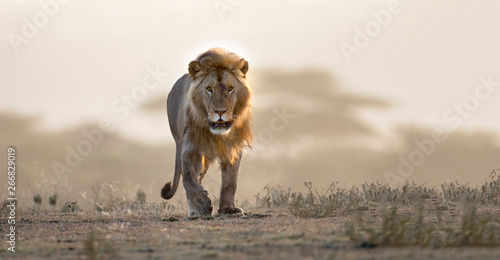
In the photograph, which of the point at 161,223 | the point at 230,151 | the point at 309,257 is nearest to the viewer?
the point at 309,257

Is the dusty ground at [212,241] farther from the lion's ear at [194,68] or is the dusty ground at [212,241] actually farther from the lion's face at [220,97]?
the lion's ear at [194,68]

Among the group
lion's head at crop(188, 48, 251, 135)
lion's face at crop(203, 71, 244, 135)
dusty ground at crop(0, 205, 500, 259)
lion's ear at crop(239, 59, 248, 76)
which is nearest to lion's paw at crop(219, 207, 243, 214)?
dusty ground at crop(0, 205, 500, 259)

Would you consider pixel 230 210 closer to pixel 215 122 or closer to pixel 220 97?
pixel 215 122

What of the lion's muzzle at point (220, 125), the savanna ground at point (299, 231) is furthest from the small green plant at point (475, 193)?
the lion's muzzle at point (220, 125)

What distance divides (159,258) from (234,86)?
4.49 meters

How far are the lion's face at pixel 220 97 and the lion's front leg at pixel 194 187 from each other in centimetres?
65

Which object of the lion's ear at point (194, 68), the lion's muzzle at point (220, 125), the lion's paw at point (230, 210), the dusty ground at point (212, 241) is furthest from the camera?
the lion's paw at point (230, 210)

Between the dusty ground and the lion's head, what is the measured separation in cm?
131

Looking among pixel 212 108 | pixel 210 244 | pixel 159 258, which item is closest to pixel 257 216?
pixel 212 108

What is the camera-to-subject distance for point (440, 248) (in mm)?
5730

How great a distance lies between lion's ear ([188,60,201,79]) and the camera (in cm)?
971

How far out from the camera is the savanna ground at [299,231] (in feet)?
18.1

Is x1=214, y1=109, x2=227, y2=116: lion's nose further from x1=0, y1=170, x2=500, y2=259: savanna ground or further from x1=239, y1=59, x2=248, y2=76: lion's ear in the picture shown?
x1=0, y1=170, x2=500, y2=259: savanna ground

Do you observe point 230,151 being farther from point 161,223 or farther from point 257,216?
point 161,223
